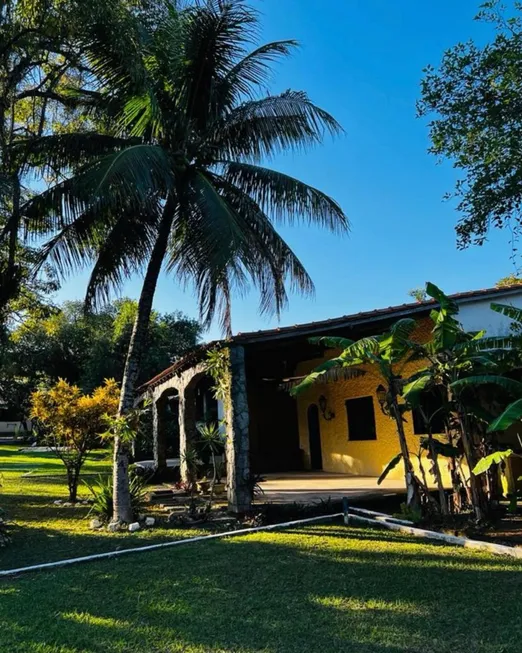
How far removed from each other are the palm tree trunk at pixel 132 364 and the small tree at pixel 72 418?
8.85ft

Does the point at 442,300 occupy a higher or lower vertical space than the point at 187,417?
higher

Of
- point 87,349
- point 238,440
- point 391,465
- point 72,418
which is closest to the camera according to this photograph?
point 391,465

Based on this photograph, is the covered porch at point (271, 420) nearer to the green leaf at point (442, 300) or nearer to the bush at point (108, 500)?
the bush at point (108, 500)

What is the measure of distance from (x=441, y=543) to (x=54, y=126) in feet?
46.0

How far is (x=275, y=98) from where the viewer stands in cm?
1001

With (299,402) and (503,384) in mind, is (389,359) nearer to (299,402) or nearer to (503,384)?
(503,384)

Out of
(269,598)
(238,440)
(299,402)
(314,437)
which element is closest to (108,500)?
(238,440)

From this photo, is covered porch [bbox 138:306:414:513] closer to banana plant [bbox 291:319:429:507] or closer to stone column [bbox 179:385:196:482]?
stone column [bbox 179:385:196:482]

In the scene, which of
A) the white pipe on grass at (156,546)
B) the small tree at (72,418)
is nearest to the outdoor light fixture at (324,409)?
the white pipe on grass at (156,546)

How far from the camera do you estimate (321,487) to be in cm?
1264

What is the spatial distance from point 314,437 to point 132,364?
30.2 ft

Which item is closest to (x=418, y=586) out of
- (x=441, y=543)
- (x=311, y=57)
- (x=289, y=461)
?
(x=441, y=543)

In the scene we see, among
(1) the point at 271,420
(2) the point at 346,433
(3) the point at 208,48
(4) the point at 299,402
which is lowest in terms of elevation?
(2) the point at 346,433

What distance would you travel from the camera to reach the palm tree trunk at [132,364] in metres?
9.48
